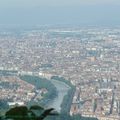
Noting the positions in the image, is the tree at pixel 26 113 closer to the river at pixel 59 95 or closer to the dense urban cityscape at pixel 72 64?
the dense urban cityscape at pixel 72 64

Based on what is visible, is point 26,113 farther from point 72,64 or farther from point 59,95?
point 72,64

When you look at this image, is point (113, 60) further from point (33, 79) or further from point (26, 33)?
point (26, 33)

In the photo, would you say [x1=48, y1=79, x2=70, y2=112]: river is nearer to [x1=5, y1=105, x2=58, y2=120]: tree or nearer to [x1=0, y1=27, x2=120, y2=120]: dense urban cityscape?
[x1=0, y1=27, x2=120, y2=120]: dense urban cityscape

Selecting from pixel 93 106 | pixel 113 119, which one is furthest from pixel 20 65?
pixel 113 119

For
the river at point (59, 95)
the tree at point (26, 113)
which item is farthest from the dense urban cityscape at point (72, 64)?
the tree at point (26, 113)

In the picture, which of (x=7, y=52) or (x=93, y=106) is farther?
(x=7, y=52)

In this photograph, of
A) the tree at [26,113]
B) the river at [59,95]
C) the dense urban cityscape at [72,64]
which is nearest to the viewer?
the tree at [26,113]

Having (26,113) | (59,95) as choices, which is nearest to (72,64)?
(59,95)

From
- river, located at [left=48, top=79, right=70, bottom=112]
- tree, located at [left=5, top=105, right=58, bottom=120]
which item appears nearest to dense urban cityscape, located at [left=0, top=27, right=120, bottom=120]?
river, located at [left=48, top=79, right=70, bottom=112]
